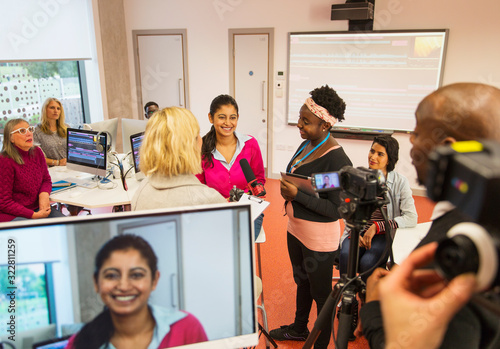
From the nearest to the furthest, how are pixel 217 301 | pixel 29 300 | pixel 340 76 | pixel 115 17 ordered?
pixel 29 300, pixel 217 301, pixel 340 76, pixel 115 17

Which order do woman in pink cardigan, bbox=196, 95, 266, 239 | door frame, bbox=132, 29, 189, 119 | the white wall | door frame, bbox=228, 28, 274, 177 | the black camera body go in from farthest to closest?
door frame, bbox=132, 29, 189, 119
door frame, bbox=228, 28, 274, 177
the white wall
woman in pink cardigan, bbox=196, 95, 266, 239
the black camera body

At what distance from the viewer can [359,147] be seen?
5258 mm

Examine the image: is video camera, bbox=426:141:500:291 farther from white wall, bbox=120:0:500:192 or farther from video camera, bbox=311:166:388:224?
white wall, bbox=120:0:500:192

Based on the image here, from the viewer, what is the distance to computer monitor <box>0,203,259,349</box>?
905 mm

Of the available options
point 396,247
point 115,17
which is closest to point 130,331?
point 396,247

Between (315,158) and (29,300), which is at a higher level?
(315,158)

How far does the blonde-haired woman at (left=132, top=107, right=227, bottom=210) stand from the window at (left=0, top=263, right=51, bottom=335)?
481 mm

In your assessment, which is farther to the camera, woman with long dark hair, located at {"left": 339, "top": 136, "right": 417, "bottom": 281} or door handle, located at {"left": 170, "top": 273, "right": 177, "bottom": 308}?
woman with long dark hair, located at {"left": 339, "top": 136, "right": 417, "bottom": 281}

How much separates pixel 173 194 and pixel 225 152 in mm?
1093

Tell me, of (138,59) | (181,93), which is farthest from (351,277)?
(138,59)

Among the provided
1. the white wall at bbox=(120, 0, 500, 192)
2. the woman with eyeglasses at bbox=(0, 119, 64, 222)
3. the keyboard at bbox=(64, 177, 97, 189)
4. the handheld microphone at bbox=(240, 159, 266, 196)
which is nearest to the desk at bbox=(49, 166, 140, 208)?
the keyboard at bbox=(64, 177, 97, 189)

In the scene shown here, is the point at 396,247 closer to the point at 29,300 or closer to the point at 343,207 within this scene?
the point at 343,207

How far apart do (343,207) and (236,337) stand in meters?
0.52

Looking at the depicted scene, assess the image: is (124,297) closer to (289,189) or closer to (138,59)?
(289,189)
